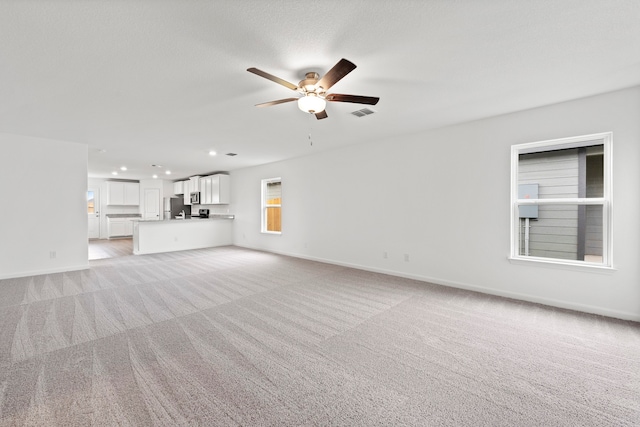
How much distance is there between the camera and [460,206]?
13.0ft

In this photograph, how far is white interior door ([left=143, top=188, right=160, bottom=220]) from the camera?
35.5 feet

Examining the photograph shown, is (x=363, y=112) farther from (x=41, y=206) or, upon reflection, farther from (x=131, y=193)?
(x=131, y=193)

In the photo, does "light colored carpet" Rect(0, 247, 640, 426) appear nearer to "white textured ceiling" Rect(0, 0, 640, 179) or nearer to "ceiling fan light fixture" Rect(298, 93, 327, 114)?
"ceiling fan light fixture" Rect(298, 93, 327, 114)

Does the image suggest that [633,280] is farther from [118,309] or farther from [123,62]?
[118,309]

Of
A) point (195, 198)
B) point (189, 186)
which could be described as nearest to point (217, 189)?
point (195, 198)

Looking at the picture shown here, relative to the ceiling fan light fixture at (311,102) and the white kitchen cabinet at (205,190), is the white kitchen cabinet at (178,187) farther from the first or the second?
the ceiling fan light fixture at (311,102)

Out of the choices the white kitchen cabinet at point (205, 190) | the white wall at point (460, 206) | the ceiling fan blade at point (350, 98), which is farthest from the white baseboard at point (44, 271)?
the ceiling fan blade at point (350, 98)

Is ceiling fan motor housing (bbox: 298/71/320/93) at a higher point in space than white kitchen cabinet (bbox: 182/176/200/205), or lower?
higher

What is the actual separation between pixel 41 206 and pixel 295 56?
18.6 ft

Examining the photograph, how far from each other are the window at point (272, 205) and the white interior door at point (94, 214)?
24.3ft

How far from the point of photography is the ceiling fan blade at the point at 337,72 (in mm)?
1887

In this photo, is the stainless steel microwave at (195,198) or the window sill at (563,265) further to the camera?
the stainless steel microwave at (195,198)

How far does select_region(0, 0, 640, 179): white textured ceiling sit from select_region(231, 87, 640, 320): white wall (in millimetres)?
357

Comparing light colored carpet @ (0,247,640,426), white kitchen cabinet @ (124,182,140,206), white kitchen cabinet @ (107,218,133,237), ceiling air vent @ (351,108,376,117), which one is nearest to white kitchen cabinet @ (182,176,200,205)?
white kitchen cabinet @ (124,182,140,206)
